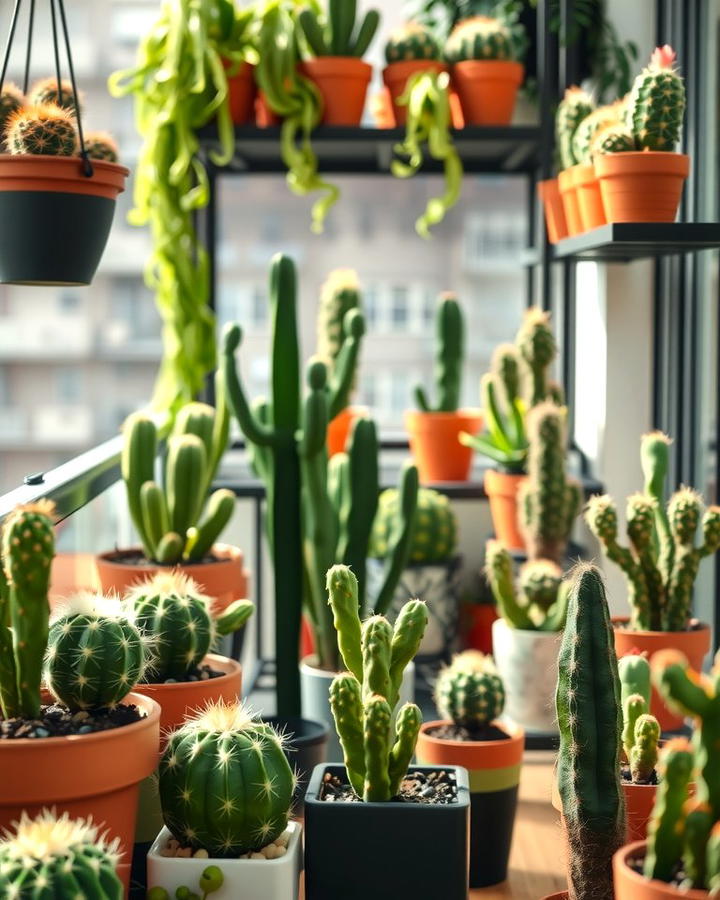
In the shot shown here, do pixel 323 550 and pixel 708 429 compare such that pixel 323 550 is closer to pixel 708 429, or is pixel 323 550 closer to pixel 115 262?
pixel 708 429

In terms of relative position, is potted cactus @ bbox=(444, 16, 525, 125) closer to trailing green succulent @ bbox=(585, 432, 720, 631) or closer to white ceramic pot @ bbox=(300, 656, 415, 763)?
trailing green succulent @ bbox=(585, 432, 720, 631)

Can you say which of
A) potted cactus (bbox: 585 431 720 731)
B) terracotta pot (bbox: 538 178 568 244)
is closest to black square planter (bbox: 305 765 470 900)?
potted cactus (bbox: 585 431 720 731)

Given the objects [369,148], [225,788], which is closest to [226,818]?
[225,788]

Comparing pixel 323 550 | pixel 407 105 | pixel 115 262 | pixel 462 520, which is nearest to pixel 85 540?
pixel 323 550

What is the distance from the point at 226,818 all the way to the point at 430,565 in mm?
1407

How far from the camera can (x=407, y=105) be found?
8.43ft

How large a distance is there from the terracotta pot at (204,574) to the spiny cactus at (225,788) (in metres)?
0.73

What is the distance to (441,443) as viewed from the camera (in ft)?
8.82

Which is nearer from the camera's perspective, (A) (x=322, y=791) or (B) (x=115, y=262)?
(A) (x=322, y=791)

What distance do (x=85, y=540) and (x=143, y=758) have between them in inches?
46.7

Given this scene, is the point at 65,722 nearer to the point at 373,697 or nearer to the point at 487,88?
the point at 373,697

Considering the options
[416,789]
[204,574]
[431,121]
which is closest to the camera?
[416,789]

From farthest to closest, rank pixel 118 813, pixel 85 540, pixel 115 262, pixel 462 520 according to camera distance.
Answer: pixel 115 262 → pixel 462 520 → pixel 85 540 → pixel 118 813

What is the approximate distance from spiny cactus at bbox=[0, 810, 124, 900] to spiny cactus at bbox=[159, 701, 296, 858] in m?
0.20
